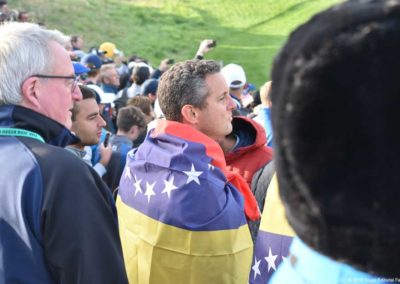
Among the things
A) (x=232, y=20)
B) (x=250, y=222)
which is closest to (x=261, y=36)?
(x=232, y=20)

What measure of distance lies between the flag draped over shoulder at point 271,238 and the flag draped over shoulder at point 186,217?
1.47 ft

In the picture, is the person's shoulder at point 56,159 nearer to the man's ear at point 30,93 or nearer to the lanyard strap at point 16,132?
the lanyard strap at point 16,132

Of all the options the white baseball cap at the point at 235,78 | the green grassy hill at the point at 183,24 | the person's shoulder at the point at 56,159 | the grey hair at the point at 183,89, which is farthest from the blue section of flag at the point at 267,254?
the green grassy hill at the point at 183,24

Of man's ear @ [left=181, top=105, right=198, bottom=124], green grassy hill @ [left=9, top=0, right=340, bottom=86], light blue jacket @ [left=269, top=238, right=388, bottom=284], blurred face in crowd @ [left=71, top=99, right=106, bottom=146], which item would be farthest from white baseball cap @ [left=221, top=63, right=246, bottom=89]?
green grassy hill @ [left=9, top=0, right=340, bottom=86]

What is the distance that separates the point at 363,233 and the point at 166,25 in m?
28.7

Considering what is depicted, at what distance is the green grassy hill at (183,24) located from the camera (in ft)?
78.8

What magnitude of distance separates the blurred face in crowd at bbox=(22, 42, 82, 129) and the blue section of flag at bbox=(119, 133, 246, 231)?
714 mm

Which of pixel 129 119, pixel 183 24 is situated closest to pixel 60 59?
pixel 129 119

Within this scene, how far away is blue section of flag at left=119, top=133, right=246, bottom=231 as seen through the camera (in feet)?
9.70

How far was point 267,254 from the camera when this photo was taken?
2.45m

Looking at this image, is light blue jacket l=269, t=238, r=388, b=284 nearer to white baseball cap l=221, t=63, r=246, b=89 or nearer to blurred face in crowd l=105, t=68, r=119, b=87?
white baseball cap l=221, t=63, r=246, b=89

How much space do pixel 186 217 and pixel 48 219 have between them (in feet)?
3.08

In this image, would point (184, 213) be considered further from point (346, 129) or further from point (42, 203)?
point (346, 129)

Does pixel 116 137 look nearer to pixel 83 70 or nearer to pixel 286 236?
pixel 83 70
